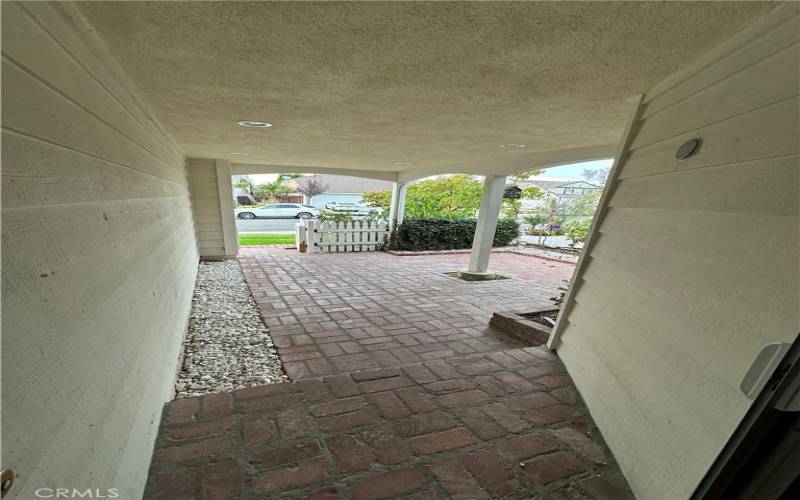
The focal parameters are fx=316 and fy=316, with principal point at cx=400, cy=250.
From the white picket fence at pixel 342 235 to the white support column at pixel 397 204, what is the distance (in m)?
0.26

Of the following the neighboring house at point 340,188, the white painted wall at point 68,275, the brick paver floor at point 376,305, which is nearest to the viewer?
the white painted wall at point 68,275

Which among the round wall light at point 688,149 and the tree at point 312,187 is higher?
the round wall light at point 688,149

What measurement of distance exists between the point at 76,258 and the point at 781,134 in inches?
83.8

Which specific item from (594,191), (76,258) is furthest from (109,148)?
(594,191)

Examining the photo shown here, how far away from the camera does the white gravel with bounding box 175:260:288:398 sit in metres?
2.17

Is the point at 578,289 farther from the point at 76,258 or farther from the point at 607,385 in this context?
the point at 76,258

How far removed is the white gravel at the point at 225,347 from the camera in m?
2.17

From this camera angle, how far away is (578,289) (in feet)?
7.14

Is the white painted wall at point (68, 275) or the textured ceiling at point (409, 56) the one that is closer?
the white painted wall at point (68, 275)

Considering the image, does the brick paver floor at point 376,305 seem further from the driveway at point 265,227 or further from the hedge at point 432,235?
the driveway at point 265,227

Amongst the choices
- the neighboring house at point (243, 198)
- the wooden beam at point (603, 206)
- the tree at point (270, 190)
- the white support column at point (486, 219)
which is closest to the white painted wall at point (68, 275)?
the wooden beam at point (603, 206)

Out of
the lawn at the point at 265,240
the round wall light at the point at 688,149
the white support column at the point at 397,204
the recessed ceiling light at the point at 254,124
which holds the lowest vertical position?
the lawn at the point at 265,240

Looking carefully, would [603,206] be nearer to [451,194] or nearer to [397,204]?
[397,204]

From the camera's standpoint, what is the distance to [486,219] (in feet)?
18.8
